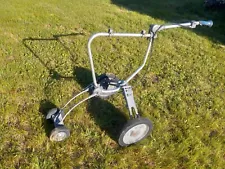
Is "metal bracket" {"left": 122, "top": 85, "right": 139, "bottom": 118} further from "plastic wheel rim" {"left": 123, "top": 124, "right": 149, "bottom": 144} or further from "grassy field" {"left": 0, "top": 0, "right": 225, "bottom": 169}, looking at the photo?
"grassy field" {"left": 0, "top": 0, "right": 225, "bottom": 169}

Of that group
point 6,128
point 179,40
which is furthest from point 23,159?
point 179,40

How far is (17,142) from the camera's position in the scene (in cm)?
407

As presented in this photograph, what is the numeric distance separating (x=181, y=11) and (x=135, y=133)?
6883mm

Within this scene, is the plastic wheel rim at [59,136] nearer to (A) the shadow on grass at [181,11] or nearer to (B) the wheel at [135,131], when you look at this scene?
(B) the wheel at [135,131]

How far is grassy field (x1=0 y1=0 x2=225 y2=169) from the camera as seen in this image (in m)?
4.07

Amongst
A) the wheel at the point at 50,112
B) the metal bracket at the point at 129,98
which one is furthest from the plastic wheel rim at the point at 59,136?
the metal bracket at the point at 129,98

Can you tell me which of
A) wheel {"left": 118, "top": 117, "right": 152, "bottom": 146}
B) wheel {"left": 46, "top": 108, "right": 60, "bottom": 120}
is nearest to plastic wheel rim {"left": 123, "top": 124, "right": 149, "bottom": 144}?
wheel {"left": 118, "top": 117, "right": 152, "bottom": 146}

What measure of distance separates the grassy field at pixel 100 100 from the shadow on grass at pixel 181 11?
0.09m

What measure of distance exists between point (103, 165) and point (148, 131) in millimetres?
749

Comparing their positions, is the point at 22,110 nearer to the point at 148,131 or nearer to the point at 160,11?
the point at 148,131

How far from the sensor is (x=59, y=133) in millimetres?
4012

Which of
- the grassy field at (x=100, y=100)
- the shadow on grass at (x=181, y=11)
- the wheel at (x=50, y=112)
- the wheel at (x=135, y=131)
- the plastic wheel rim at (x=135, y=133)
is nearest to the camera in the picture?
the wheel at (x=135, y=131)

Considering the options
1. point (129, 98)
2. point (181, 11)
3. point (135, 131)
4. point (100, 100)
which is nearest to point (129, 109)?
point (129, 98)

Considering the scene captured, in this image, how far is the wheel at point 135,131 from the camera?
150 inches
